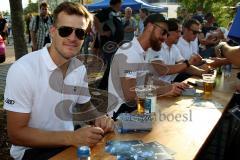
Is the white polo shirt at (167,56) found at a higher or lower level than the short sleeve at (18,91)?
lower

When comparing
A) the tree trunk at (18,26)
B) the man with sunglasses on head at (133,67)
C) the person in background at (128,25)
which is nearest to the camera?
the man with sunglasses on head at (133,67)

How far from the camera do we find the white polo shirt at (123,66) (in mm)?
3191

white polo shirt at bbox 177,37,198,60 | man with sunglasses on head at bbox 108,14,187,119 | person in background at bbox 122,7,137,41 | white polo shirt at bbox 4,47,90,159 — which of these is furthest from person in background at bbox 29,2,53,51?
white polo shirt at bbox 4,47,90,159

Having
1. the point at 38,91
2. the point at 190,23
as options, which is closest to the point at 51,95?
the point at 38,91

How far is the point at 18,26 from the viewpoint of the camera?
5.14 m

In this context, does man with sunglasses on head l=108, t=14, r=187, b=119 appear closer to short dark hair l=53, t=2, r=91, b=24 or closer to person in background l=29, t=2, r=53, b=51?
short dark hair l=53, t=2, r=91, b=24

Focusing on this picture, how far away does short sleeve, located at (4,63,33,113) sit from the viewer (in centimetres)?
202

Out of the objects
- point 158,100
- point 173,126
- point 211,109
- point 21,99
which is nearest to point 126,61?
point 158,100

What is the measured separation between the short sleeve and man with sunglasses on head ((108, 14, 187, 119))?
44.9 inches

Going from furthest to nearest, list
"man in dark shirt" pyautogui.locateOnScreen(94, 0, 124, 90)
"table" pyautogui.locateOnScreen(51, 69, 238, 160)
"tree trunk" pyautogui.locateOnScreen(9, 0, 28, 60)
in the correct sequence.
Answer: "man in dark shirt" pyautogui.locateOnScreen(94, 0, 124, 90) < "tree trunk" pyautogui.locateOnScreen(9, 0, 28, 60) < "table" pyautogui.locateOnScreen(51, 69, 238, 160)

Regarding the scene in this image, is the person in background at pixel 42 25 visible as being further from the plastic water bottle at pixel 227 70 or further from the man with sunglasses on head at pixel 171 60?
the plastic water bottle at pixel 227 70

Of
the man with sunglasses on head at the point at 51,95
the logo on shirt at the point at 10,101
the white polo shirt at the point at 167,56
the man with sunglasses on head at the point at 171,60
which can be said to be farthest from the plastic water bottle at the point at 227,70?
the logo on shirt at the point at 10,101

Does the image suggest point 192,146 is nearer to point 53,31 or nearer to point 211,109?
point 211,109

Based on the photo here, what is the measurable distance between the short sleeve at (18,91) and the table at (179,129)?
441 millimetres
